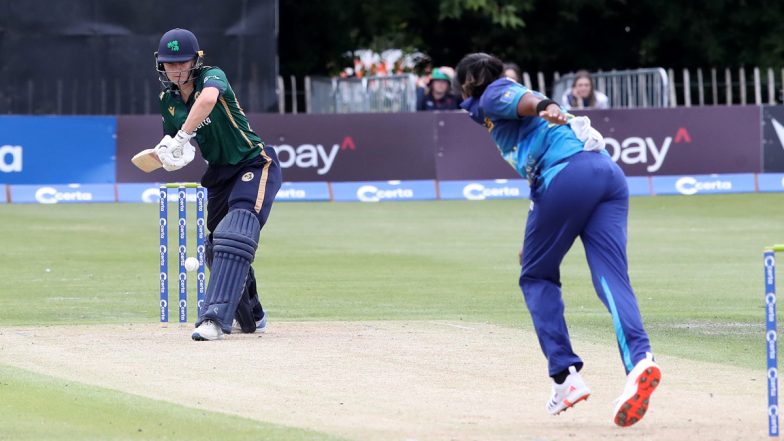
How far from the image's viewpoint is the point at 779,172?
74.5 ft

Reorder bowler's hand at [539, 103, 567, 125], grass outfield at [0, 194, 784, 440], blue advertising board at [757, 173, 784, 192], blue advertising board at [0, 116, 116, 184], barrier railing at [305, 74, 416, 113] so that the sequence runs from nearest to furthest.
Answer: bowler's hand at [539, 103, 567, 125] → grass outfield at [0, 194, 784, 440] → blue advertising board at [0, 116, 116, 184] → blue advertising board at [757, 173, 784, 192] → barrier railing at [305, 74, 416, 113]

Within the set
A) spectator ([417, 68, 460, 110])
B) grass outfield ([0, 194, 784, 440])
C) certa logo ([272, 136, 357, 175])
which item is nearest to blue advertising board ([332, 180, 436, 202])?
certa logo ([272, 136, 357, 175])

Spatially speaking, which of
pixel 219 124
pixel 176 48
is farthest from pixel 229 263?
pixel 176 48

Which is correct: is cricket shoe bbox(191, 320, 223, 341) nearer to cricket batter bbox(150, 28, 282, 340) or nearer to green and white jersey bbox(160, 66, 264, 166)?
cricket batter bbox(150, 28, 282, 340)

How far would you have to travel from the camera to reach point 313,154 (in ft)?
72.9

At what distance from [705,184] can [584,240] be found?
52.8 ft

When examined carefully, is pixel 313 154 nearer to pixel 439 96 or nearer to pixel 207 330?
pixel 439 96

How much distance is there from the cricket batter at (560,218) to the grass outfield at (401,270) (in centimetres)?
130

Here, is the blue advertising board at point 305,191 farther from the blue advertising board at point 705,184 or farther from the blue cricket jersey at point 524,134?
the blue cricket jersey at point 524,134

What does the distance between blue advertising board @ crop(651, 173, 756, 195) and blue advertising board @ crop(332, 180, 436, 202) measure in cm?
330

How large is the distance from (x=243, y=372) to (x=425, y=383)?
0.98 m

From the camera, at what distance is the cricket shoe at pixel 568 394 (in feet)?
22.4

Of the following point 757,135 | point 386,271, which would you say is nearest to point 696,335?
point 386,271

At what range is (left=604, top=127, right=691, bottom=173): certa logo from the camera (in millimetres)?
22391
